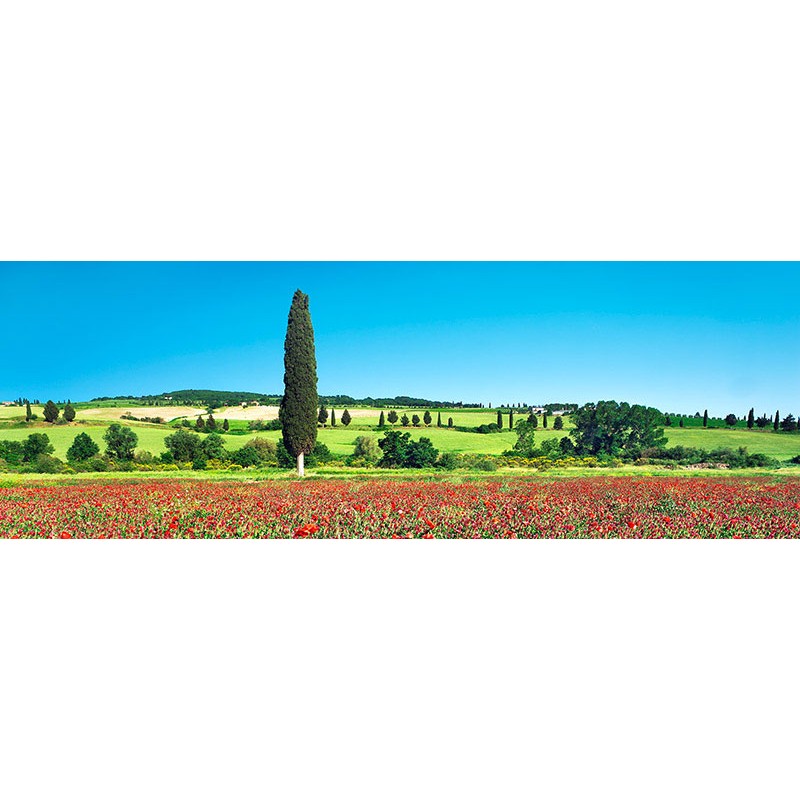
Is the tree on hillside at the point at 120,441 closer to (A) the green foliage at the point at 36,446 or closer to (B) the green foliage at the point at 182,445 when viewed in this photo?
(B) the green foliage at the point at 182,445

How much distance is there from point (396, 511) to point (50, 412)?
142 inches

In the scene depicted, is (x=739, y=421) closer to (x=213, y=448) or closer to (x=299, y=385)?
(x=299, y=385)

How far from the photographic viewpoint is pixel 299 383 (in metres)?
8.05

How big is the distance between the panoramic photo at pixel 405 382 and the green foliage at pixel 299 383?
0.07ft

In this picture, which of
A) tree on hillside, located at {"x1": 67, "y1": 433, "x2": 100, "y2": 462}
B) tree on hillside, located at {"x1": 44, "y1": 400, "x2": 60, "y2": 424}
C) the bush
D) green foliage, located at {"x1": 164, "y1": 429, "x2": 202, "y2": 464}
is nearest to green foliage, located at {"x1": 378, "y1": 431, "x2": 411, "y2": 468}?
the bush

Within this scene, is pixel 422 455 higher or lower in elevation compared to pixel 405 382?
lower

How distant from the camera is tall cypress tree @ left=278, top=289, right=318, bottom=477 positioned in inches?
314

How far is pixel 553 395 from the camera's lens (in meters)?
8.12

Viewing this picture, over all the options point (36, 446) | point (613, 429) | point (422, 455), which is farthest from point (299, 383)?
point (613, 429)

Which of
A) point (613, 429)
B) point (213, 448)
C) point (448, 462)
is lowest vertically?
point (448, 462)

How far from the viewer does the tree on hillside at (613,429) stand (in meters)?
8.09

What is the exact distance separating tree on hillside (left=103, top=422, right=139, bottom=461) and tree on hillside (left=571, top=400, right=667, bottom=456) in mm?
4482

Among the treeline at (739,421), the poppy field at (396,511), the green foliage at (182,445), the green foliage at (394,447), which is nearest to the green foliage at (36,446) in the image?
the poppy field at (396,511)
